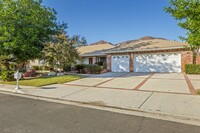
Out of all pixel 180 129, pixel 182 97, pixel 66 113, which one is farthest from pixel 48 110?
pixel 182 97

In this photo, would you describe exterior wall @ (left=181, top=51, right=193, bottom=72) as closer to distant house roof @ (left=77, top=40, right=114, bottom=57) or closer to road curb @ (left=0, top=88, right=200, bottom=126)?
distant house roof @ (left=77, top=40, right=114, bottom=57)

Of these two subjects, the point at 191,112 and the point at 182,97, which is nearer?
the point at 191,112

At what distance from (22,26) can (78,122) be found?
12051mm

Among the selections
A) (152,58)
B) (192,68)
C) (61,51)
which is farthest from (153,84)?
(61,51)

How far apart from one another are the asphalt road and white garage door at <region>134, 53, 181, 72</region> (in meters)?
13.7

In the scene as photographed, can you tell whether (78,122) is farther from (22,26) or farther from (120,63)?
(120,63)

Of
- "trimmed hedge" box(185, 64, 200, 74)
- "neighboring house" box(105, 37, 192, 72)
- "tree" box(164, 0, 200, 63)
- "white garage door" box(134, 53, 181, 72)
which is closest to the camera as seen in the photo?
"tree" box(164, 0, 200, 63)

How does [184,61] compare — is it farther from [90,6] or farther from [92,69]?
[90,6]

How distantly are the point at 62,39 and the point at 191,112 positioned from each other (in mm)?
15934

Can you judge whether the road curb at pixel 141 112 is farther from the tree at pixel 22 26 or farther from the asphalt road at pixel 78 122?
the tree at pixel 22 26

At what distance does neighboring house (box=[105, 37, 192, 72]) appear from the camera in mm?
15891

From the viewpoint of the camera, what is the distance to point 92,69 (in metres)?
19.5

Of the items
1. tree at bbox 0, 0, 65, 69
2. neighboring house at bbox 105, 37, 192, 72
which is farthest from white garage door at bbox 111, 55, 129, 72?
tree at bbox 0, 0, 65, 69

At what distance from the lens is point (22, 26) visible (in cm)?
1303
